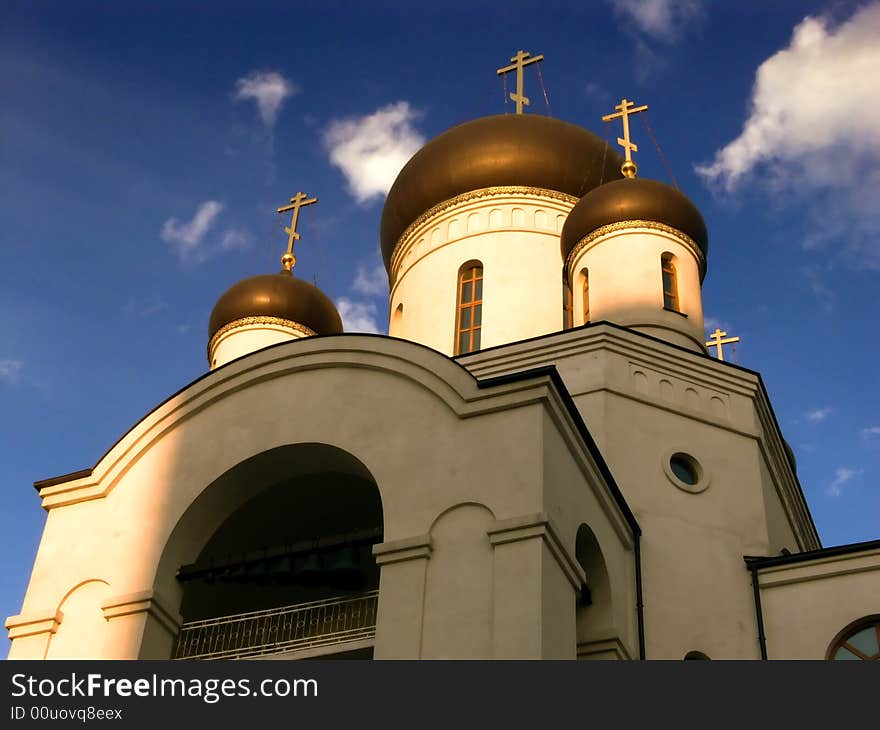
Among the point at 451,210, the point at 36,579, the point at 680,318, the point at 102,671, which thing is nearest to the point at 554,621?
the point at 102,671

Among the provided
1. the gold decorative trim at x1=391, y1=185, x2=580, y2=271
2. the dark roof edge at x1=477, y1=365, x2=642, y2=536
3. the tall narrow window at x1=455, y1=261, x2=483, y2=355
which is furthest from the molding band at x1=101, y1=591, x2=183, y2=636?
the gold decorative trim at x1=391, y1=185, x2=580, y2=271

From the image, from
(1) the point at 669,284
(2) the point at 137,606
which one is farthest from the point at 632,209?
(2) the point at 137,606

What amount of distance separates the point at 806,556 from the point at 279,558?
16.7 ft

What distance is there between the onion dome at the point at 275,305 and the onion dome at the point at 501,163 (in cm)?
141

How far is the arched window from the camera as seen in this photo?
12.0m

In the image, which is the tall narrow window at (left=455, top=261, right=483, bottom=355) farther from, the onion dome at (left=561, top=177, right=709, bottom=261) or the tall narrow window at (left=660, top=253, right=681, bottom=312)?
the tall narrow window at (left=660, top=253, right=681, bottom=312)

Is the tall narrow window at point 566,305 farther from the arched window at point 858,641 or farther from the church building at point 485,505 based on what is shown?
the arched window at point 858,641

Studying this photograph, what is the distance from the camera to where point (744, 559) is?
13133mm

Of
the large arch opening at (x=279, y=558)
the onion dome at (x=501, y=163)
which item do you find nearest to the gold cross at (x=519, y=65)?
the onion dome at (x=501, y=163)

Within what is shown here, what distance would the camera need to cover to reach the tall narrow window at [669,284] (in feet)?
51.6

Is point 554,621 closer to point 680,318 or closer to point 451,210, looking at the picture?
point 680,318

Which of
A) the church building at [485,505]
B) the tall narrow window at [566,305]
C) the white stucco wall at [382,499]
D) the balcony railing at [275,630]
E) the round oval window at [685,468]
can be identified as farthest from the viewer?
the tall narrow window at [566,305]

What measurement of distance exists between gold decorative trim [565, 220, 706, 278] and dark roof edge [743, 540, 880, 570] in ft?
15.0

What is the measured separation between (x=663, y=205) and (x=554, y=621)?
7.75 metres
